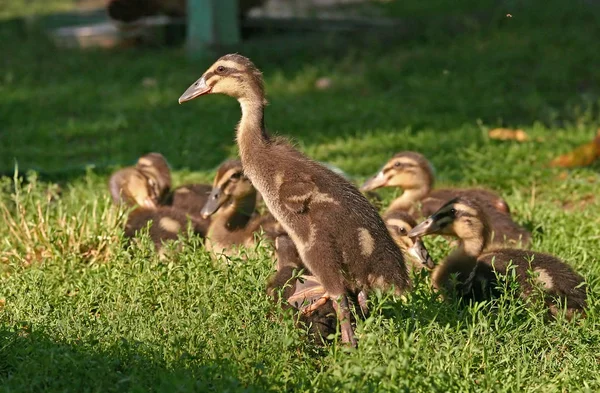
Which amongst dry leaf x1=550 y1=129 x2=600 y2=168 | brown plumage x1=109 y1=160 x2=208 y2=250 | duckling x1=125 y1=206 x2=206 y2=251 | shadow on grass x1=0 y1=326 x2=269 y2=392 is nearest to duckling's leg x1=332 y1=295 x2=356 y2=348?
shadow on grass x1=0 y1=326 x2=269 y2=392

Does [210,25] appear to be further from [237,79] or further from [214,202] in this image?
[237,79]

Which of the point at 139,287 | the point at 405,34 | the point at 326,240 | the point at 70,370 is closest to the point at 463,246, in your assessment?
the point at 326,240

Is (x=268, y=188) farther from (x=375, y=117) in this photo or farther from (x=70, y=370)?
(x=375, y=117)

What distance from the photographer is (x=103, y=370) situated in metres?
4.72

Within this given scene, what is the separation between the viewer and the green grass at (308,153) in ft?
15.9

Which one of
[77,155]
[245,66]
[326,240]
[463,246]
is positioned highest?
[245,66]

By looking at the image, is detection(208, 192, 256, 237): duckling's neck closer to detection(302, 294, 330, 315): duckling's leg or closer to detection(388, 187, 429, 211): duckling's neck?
detection(388, 187, 429, 211): duckling's neck

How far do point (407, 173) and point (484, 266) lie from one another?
1991mm

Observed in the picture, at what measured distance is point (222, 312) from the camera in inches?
210

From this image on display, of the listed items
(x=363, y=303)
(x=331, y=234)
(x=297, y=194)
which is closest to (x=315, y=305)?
(x=363, y=303)

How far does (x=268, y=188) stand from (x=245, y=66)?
736mm

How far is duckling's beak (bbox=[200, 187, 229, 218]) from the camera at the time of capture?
713cm

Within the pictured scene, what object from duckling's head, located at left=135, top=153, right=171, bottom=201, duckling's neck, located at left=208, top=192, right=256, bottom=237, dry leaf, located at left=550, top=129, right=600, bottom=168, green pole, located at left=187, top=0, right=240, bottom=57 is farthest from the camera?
Answer: green pole, located at left=187, top=0, right=240, bottom=57

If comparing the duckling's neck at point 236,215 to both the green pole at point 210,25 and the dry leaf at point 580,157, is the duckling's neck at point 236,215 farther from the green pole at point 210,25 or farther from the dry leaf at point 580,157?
the green pole at point 210,25
